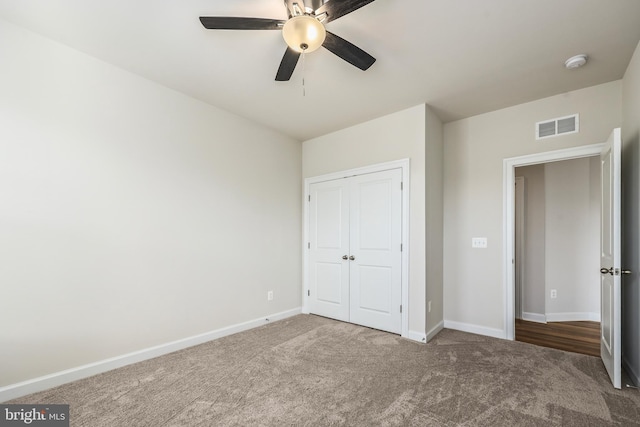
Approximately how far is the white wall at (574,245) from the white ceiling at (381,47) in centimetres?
172

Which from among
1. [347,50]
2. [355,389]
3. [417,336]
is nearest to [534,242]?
[417,336]

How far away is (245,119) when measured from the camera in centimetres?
379

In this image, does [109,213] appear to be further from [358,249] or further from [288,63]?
[358,249]

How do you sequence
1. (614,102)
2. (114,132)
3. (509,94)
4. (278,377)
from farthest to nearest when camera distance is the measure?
(509,94)
(614,102)
(114,132)
(278,377)

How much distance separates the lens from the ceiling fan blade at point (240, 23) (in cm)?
177

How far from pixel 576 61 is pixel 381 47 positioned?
1.65 metres

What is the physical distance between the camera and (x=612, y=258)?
91.5 inches

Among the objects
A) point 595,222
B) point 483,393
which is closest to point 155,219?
point 483,393

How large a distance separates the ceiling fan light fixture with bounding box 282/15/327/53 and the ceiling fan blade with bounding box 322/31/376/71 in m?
0.12

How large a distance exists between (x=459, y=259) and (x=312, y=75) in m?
2.75

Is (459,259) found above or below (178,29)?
below

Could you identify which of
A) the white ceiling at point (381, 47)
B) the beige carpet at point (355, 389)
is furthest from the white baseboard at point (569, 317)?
the white ceiling at point (381, 47)

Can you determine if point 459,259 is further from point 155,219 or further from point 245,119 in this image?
point 155,219

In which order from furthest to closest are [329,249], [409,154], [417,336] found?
[329,249]
[409,154]
[417,336]
